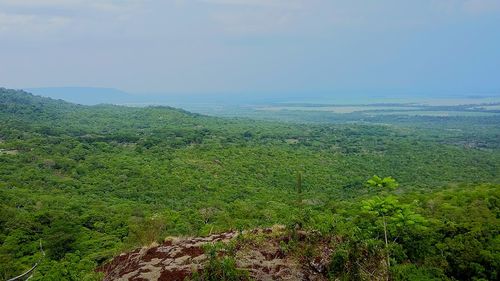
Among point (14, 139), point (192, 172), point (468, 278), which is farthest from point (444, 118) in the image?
point (468, 278)

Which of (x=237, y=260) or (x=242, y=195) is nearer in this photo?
(x=237, y=260)

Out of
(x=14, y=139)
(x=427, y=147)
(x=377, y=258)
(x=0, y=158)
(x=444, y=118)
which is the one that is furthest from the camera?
(x=444, y=118)

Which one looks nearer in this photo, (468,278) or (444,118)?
(468,278)

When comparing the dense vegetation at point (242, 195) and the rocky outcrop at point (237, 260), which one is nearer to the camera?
the rocky outcrop at point (237, 260)

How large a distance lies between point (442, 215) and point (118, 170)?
120 ft

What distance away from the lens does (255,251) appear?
13.3 meters

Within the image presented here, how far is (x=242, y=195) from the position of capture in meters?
43.4

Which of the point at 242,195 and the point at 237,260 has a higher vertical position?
the point at 237,260

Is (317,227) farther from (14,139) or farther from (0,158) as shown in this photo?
(14,139)

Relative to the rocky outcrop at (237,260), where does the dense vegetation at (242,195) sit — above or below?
below

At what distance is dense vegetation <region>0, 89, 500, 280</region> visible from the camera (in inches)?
596

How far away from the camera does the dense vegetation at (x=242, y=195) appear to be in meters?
15.1

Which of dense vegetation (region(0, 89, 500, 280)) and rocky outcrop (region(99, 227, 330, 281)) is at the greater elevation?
rocky outcrop (region(99, 227, 330, 281))

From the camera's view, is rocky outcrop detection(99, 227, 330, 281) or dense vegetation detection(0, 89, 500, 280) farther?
dense vegetation detection(0, 89, 500, 280)
